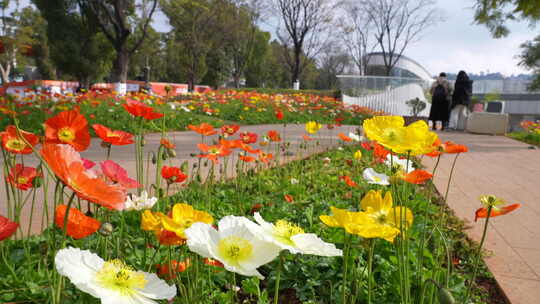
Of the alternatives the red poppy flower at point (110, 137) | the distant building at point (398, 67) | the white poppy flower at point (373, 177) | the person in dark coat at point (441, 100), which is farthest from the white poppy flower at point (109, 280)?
the distant building at point (398, 67)

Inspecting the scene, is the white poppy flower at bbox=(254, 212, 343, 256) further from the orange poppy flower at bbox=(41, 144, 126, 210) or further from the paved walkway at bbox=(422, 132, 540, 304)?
the paved walkway at bbox=(422, 132, 540, 304)

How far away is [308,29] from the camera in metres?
22.9

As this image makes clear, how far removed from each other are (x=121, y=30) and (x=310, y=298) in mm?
14234

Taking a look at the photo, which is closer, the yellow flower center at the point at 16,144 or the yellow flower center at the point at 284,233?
the yellow flower center at the point at 284,233

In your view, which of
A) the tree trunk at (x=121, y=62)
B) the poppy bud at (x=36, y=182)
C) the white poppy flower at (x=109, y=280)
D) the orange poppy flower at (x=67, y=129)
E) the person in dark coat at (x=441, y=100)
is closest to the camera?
the white poppy flower at (x=109, y=280)

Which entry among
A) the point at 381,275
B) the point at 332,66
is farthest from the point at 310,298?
the point at 332,66

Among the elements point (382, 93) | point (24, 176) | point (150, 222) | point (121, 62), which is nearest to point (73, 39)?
point (121, 62)

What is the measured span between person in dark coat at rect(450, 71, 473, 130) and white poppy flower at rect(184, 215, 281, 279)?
9.40 m

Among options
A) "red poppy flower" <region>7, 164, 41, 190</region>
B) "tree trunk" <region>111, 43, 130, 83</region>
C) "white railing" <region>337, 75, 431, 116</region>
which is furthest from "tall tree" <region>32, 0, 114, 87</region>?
"red poppy flower" <region>7, 164, 41, 190</region>

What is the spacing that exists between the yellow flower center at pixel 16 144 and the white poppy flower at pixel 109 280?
65 centimetres

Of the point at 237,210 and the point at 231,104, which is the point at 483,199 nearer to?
the point at 237,210

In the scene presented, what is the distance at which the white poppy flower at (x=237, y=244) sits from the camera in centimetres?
53

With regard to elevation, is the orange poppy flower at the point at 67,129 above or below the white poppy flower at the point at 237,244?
above

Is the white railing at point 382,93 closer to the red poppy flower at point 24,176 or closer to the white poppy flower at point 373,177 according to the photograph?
the white poppy flower at point 373,177
